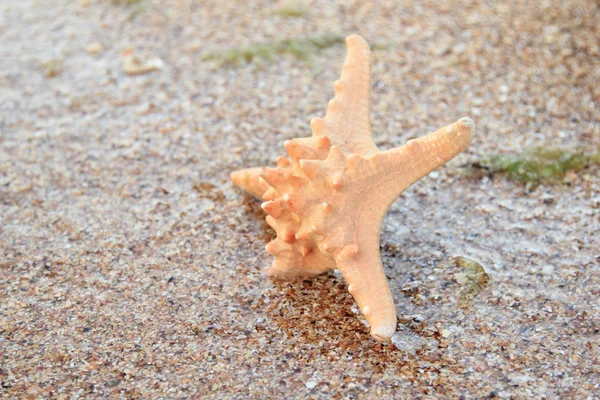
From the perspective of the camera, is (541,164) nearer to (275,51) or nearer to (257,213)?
(257,213)

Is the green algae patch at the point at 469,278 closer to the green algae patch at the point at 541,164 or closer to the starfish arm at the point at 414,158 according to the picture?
the starfish arm at the point at 414,158

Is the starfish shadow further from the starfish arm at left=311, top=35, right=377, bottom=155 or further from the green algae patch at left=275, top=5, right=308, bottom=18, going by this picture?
the green algae patch at left=275, top=5, right=308, bottom=18

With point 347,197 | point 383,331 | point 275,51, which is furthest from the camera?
point 275,51

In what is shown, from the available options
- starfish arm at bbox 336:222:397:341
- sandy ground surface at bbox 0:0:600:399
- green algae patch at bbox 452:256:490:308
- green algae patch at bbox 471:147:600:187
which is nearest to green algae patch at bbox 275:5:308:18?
sandy ground surface at bbox 0:0:600:399

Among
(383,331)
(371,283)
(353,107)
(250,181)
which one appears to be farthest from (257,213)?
(383,331)

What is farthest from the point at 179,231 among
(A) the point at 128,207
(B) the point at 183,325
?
(B) the point at 183,325

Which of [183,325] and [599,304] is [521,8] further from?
[183,325]
